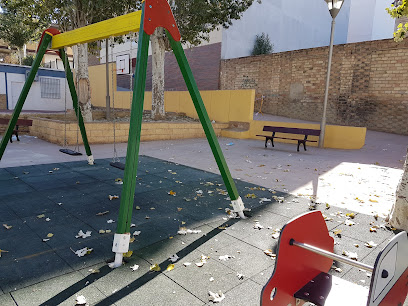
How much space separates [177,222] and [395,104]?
13.0m

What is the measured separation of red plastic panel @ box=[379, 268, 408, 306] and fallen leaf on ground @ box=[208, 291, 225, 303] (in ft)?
3.49

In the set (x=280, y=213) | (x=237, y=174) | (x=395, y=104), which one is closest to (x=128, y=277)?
(x=280, y=213)

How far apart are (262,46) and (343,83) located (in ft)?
30.2

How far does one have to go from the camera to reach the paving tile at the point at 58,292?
215 cm

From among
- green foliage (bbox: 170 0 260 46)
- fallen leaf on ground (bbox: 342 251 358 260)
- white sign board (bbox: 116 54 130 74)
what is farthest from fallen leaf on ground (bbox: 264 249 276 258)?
white sign board (bbox: 116 54 130 74)

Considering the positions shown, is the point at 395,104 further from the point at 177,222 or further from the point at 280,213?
the point at 177,222

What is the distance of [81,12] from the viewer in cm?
1039

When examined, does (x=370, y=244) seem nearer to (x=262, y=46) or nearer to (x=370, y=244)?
(x=370, y=244)

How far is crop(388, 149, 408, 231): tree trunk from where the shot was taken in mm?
3455

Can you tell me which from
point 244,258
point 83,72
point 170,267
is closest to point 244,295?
point 244,258

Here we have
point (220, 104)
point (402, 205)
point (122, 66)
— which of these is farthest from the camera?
point (122, 66)

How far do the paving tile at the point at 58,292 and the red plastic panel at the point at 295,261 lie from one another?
4.16 ft

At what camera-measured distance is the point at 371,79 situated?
13.7m

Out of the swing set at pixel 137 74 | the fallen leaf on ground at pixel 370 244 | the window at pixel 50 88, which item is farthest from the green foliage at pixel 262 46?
the fallen leaf on ground at pixel 370 244
